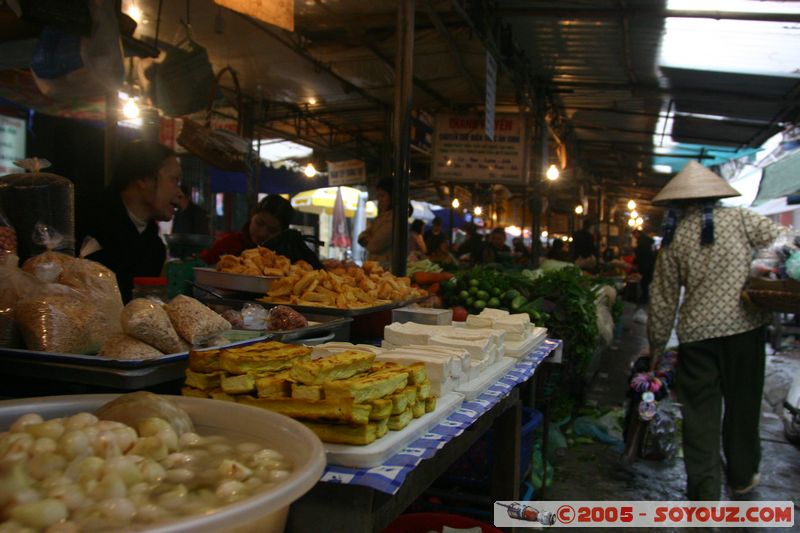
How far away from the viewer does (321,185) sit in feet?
46.2

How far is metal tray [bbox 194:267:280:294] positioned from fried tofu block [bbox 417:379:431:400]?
5.77 ft

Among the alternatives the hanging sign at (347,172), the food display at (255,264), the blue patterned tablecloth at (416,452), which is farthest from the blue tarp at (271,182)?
the blue patterned tablecloth at (416,452)

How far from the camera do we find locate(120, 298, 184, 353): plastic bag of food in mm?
1736

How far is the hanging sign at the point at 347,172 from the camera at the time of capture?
43.4 ft

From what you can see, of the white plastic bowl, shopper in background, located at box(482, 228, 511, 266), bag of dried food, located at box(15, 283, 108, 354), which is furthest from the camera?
shopper in background, located at box(482, 228, 511, 266)

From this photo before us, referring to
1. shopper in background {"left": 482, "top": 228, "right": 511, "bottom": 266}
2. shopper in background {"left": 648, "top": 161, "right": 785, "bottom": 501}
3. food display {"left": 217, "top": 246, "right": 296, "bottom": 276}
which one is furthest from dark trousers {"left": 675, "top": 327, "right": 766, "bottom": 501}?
shopper in background {"left": 482, "top": 228, "right": 511, "bottom": 266}

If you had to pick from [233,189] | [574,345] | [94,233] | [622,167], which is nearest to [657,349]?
[574,345]

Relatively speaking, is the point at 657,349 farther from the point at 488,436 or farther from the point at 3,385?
the point at 3,385

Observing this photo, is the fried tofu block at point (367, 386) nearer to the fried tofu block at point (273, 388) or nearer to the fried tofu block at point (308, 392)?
the fried tofu block at point (308, 392)

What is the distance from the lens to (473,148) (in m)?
9.76

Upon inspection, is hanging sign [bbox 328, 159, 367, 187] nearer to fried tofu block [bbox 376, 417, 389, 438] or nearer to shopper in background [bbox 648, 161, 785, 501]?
shopper in background [bbox 648, 161, 785, 501]

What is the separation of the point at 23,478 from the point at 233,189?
11011 mm

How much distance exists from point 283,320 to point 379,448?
1146mm

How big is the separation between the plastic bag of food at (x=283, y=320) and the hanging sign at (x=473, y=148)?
24.2 feet
